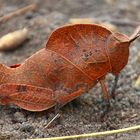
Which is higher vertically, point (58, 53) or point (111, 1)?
point (111, 1)

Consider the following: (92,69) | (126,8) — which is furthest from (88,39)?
(126,8)

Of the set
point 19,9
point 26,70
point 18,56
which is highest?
point 19,9

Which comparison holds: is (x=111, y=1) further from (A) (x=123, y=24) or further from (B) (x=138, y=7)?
(A) (x=123, y=24)

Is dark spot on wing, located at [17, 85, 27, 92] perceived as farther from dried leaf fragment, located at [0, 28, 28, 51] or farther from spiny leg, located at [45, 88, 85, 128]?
dried leaf fragment, located at [0, 28, 28, 51]

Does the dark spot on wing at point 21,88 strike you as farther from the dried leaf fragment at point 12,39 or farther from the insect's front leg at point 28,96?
the dried leaf fragment at point 12,39

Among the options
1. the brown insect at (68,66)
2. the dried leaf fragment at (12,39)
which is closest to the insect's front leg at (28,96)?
the brown insect at (68,66)

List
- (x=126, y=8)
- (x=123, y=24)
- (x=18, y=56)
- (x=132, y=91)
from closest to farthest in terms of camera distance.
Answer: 1. (x=132, y=91)
2. (x=18, y=56)
3. (x=123, y=24)
4. (x=126, y=8)

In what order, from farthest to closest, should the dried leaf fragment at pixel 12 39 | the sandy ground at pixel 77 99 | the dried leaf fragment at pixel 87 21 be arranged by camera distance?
the dried leaf fragment at pixel 87 21 → the dried leaf fragment at pixel 12 39 → the sandy ground at pixel 77 99

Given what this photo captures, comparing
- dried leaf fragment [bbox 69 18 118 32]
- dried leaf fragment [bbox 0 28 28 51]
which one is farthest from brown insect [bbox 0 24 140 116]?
dried leaf fragment [bbox 69 18 118 32]
